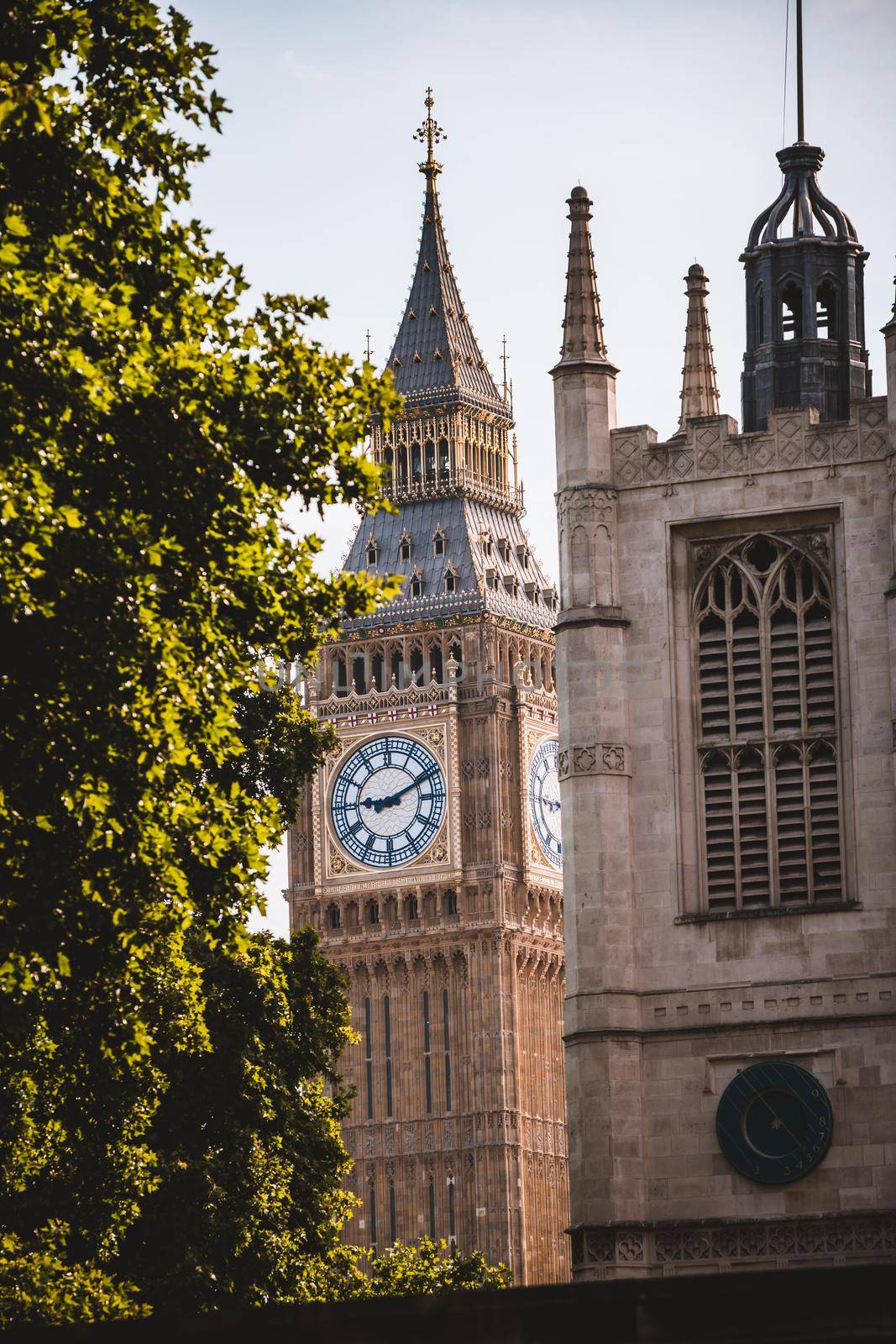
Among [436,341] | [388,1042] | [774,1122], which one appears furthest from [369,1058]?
[774,1122]

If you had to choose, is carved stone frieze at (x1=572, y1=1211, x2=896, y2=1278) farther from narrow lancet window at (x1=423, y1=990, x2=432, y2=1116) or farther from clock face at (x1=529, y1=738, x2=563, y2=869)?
clock face at (x1=529, y1=738, x2=563, y2=869)

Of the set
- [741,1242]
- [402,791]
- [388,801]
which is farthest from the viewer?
[388,801]

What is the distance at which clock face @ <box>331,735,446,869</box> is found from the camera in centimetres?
10925

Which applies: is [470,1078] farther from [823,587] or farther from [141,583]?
[141,583]

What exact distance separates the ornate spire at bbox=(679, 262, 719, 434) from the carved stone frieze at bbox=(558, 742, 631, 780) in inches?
283

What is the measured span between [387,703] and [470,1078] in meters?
12.7

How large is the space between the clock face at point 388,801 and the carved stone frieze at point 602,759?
6217 centimetres

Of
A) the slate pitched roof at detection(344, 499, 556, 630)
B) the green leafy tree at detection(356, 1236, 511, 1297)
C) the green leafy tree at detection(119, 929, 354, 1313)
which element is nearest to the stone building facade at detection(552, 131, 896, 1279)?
the green leafy tree at detection(119, 929, 354, 1313)

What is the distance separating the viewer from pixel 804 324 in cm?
4916

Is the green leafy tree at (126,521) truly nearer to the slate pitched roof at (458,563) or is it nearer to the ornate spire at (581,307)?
the ornate spire at (581,307)

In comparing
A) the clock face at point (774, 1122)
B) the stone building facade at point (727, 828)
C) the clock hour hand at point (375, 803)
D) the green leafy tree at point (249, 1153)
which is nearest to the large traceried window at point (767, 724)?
the stone building facade at point (727, 828)

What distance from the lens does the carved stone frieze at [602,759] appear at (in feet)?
154

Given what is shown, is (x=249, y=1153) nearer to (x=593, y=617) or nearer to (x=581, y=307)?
(x=593, y=617)

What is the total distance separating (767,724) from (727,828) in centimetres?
158
